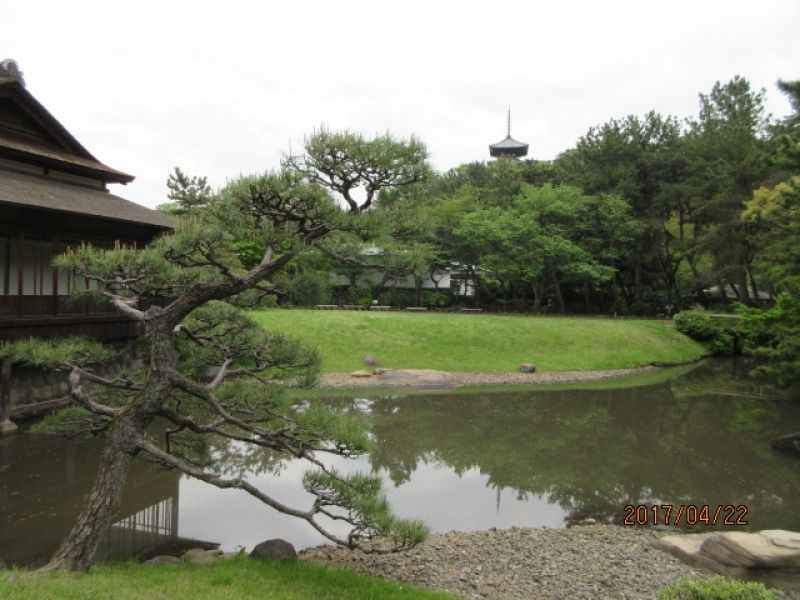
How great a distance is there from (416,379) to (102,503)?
17.5m

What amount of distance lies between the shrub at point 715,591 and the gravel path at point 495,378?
17.8m

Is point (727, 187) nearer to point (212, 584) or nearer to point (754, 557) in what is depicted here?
point (754, 557)

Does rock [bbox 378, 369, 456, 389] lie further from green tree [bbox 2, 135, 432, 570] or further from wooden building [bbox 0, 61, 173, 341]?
green tree [bbox 2, 135, 432, 570]

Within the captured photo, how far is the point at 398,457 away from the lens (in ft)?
46.6

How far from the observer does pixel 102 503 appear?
670cm

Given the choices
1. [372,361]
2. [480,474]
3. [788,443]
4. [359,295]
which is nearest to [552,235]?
[359,295]

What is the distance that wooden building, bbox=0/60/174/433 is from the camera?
13.8m

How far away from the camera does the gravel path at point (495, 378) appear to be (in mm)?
23156

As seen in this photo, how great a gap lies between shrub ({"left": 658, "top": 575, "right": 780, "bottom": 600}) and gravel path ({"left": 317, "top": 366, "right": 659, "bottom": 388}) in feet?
58.3

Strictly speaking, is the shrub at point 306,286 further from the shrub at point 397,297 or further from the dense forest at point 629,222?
the shrub at point 397,297

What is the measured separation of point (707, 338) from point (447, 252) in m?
17.8

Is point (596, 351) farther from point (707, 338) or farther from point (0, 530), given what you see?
point (0, 530)

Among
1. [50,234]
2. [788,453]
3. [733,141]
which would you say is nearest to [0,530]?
[50,234]
